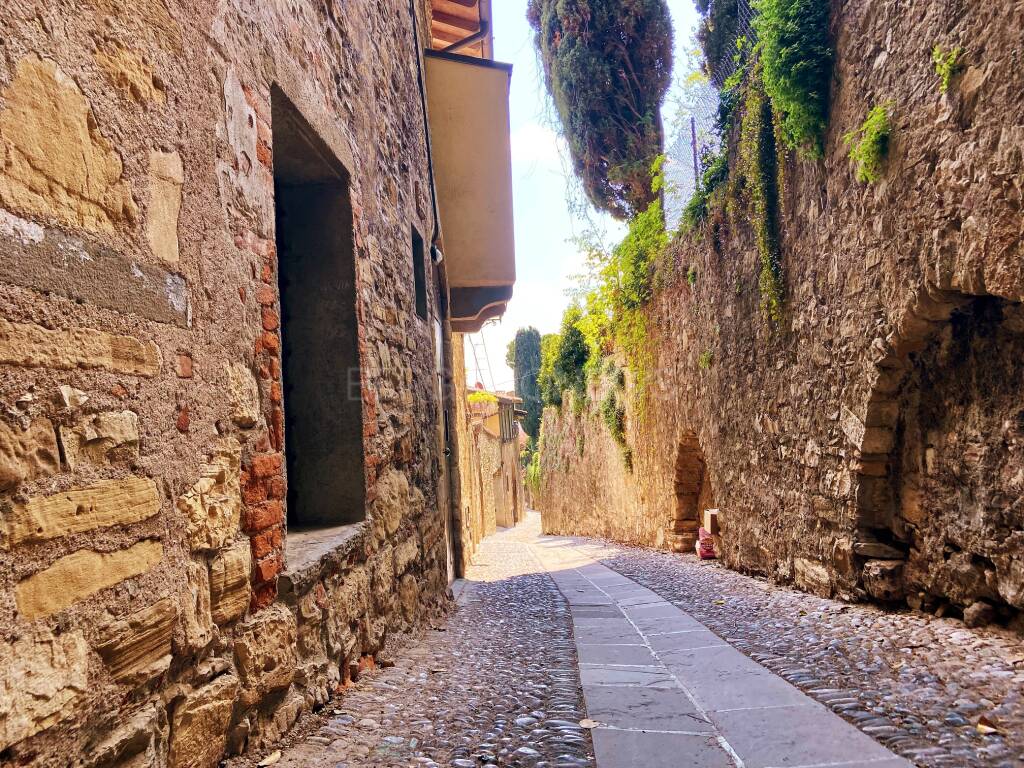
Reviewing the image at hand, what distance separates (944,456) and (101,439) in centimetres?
340

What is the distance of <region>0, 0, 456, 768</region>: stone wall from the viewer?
112cm

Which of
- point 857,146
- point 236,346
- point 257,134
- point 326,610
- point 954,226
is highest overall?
point 857,146

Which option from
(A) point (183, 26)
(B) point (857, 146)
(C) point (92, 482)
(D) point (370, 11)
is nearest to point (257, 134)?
(A) point (183, 26)

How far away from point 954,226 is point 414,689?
2.75m

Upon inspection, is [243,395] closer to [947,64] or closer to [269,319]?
[269,319]

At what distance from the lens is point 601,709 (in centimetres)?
243

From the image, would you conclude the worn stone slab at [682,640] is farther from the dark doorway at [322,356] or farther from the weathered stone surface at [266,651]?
the weathered stone surface at [266,651]

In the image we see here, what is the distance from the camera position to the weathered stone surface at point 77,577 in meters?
1.09

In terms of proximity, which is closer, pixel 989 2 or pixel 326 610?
pixel 326 610

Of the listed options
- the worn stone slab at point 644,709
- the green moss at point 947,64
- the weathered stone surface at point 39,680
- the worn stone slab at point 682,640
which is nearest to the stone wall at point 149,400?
the weathered stone surface at point 39,680

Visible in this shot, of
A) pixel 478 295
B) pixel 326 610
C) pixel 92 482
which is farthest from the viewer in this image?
pixel 478 295

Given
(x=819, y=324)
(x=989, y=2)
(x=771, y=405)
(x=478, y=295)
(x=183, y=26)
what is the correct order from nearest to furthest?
(x=183, y=26) < (x=989, y=2) < (x=819, y=324) < (x=771, y=405) < (x=478, y=295)

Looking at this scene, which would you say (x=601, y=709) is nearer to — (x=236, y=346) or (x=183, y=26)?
(x=236, y=346)

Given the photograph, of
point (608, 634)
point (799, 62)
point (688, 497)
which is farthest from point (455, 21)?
point (608, 634)
